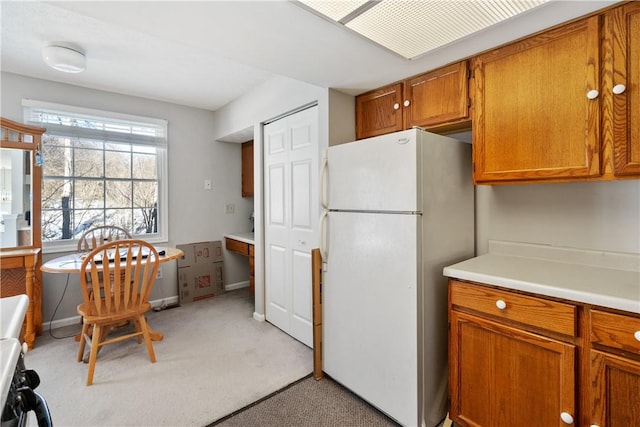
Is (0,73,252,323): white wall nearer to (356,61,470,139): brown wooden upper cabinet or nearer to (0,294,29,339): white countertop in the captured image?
(356,61,470,139): brown wooden upper cabinet

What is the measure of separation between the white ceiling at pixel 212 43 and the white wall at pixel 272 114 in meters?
0.13

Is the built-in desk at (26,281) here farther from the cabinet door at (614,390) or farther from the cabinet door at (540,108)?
the cabinet door at (614,390)

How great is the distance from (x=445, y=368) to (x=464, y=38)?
5.97 feet

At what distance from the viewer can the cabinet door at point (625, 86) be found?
127 centimetres

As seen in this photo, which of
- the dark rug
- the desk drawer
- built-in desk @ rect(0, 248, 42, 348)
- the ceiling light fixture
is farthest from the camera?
the desk drawer

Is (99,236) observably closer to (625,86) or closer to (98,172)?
(98,172)

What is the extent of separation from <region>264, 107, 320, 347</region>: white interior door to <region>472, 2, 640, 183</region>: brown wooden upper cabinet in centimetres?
129

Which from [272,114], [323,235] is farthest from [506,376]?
[272,114]

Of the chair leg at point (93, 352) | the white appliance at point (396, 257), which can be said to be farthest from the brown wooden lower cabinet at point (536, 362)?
the chair leg at point (93, 352)

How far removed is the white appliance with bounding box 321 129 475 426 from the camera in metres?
1.58

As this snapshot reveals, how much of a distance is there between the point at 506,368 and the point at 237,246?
3097 mm

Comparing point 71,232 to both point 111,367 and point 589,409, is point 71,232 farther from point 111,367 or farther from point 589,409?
point 589,409

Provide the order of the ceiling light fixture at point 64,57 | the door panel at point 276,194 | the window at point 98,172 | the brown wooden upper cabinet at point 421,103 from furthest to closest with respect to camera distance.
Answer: the window at point 98,172 → the door panel at point 276,194 → the ceiling light fixture at point 64,57 → the brown wooden upper cabinet at point 421,103

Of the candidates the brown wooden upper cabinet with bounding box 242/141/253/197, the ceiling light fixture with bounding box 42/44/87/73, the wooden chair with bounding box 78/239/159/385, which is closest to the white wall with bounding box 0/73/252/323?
the brown wooden upper cabinet with bounding box 242/141/253/197
